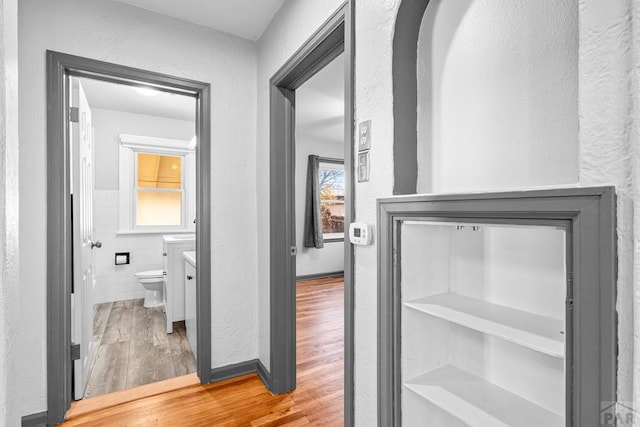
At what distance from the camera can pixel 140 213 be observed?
4320 millimetres

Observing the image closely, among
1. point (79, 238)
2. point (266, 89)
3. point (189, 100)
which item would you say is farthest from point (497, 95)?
point (189, 100)

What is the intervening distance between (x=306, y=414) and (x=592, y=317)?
1.69m

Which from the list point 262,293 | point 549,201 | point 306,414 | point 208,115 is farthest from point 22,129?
point 549,201

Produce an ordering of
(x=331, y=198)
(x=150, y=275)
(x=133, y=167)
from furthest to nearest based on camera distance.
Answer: (x=331, y=198), (x=133, y=167), (x=150, y=275)

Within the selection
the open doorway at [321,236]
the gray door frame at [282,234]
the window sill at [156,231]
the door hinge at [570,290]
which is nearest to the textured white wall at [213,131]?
the gray door frame at [282,234]

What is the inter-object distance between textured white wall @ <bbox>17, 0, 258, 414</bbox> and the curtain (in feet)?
10.2

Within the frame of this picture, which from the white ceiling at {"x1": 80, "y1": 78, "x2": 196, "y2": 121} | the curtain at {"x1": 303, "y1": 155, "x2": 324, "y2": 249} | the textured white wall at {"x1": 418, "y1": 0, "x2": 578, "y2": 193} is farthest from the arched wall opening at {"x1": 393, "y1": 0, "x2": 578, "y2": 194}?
the curtain at {"x1": 303, "y1": 155, "x2": 324, "y2": 249}

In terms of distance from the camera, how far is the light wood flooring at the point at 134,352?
2240 mm

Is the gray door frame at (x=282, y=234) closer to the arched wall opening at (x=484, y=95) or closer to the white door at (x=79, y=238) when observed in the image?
the arched wall opening at (x=484, y=95)

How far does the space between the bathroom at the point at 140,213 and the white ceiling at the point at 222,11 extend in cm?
135

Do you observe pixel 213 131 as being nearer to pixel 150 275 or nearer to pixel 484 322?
pixel 484 322

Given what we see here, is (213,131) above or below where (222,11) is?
below

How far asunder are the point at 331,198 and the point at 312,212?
25.4 inches

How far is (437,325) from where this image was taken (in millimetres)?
1148
